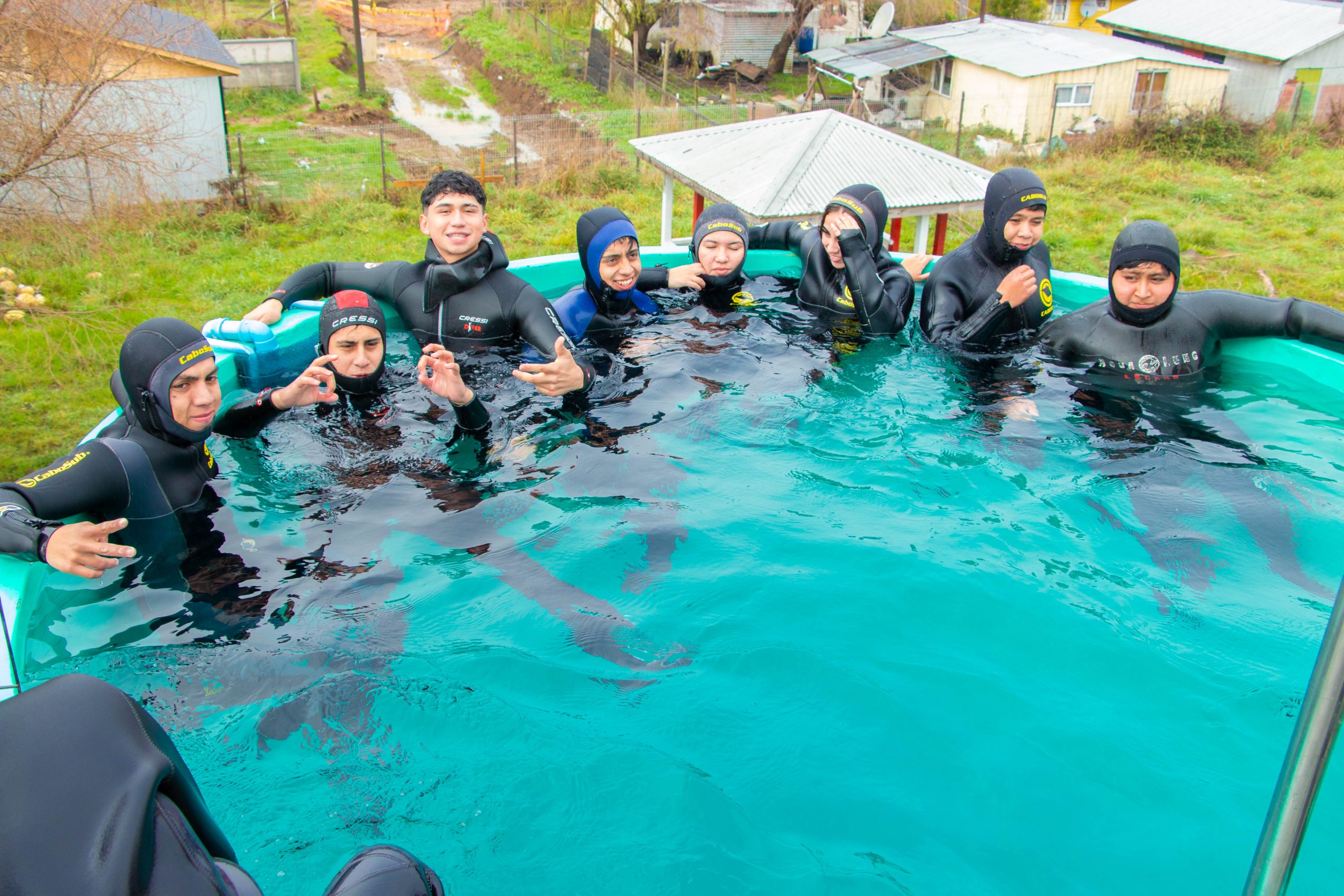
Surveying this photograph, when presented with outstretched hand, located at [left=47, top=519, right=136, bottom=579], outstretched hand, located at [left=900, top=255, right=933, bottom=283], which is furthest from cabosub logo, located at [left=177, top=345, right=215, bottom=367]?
outstretched hand, located at [left=900, top=255, right=933, bottom=283]

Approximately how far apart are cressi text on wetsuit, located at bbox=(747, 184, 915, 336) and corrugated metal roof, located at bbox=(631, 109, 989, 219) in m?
0.38

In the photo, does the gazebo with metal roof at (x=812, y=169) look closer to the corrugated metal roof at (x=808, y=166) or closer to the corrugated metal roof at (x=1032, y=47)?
the corrugated metal roof at (x=808, y=166)

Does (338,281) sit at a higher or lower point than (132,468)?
higher

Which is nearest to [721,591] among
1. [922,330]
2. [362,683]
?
[362,683]

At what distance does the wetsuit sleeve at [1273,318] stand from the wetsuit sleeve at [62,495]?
5914 millimetres

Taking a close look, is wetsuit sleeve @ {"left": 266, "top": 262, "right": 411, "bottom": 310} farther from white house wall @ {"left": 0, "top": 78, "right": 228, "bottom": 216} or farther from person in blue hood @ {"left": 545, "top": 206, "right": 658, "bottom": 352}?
person in blue hood @ {"left": 545, "top": 206, "right": 658, "bottom": 352}

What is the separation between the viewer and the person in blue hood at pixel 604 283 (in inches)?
231

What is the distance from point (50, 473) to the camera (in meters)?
3.44

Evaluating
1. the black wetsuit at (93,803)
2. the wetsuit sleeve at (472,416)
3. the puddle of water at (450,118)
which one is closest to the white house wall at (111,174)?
the wetsuit sleeve at (472,416)

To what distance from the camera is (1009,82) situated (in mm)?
24281

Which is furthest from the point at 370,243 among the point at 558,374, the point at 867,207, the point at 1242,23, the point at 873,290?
the point at 1242,23

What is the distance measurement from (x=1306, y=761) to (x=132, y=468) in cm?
391

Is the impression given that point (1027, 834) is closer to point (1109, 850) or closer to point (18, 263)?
point (1109, 850)

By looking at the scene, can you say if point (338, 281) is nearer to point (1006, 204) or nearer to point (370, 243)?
point (1006, 204)
